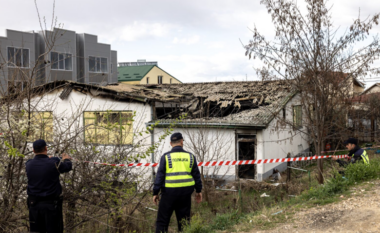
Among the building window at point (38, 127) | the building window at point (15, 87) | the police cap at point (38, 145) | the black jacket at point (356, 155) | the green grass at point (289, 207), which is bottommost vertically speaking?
the green grass at point (289, 207)

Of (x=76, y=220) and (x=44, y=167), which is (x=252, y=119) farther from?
(x=44, y=167)

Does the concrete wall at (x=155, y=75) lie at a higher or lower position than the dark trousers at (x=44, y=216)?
higher

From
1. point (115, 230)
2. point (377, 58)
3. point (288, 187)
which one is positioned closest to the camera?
point (115, 230)

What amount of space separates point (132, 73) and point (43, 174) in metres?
41.9

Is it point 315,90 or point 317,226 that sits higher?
point 315,90

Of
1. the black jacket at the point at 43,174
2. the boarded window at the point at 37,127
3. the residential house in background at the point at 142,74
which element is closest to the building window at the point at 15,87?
the boarded window at the point at 37,127

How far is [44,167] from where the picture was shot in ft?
16.5

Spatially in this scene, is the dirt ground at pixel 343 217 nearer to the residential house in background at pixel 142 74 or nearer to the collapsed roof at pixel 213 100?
the collapsed roof at pixel 213 100

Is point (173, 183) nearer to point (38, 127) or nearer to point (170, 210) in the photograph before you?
point (170, 210)

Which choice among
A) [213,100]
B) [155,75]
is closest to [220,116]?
[213,100]

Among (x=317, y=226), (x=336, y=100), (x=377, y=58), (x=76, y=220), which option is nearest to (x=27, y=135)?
(x=76, y=220)

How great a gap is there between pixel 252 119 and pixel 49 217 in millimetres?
9850

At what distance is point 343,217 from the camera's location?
5.13 metres

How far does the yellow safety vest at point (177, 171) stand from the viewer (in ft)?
17.1
